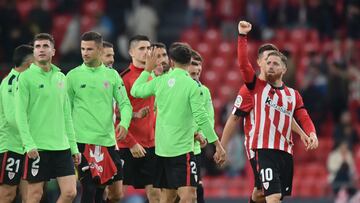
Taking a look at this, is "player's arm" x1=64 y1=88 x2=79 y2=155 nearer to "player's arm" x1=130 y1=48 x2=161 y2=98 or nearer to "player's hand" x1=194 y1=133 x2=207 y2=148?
"player's arm" x1=130 y1=48 x2=161 y2=98

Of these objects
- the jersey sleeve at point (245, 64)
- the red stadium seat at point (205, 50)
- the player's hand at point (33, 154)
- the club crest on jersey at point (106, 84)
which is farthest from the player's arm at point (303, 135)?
the red stadium seat at point (205, 50)

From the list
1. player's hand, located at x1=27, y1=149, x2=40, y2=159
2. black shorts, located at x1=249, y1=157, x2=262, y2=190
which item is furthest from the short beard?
player's hand, located at x1=27, y1=149, x2=40, y2=159

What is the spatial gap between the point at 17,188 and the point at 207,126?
3.07m

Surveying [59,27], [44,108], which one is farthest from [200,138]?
[59,27]

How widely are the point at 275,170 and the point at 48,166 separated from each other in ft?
9.43

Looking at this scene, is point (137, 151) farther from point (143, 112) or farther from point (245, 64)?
point (245, 64)

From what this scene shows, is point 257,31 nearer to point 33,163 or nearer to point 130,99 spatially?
point 130,99

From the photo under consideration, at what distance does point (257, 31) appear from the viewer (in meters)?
28.6

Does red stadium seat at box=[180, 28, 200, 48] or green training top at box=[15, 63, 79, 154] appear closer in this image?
green training top at box=[15, 63, 79, 154]

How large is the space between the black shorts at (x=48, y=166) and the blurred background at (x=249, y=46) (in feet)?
25.7

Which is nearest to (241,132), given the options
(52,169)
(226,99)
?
(226,99)

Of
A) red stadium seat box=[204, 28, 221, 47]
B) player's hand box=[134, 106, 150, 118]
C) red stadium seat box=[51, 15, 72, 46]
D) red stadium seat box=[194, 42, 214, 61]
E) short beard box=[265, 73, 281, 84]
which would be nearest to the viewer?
short beard box=[265, 73, 281, 84]

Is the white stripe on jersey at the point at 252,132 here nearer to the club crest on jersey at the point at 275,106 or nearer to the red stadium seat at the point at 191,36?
the club crest on jersey at the point at 275,106

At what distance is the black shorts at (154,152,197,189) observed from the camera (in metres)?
15.7
